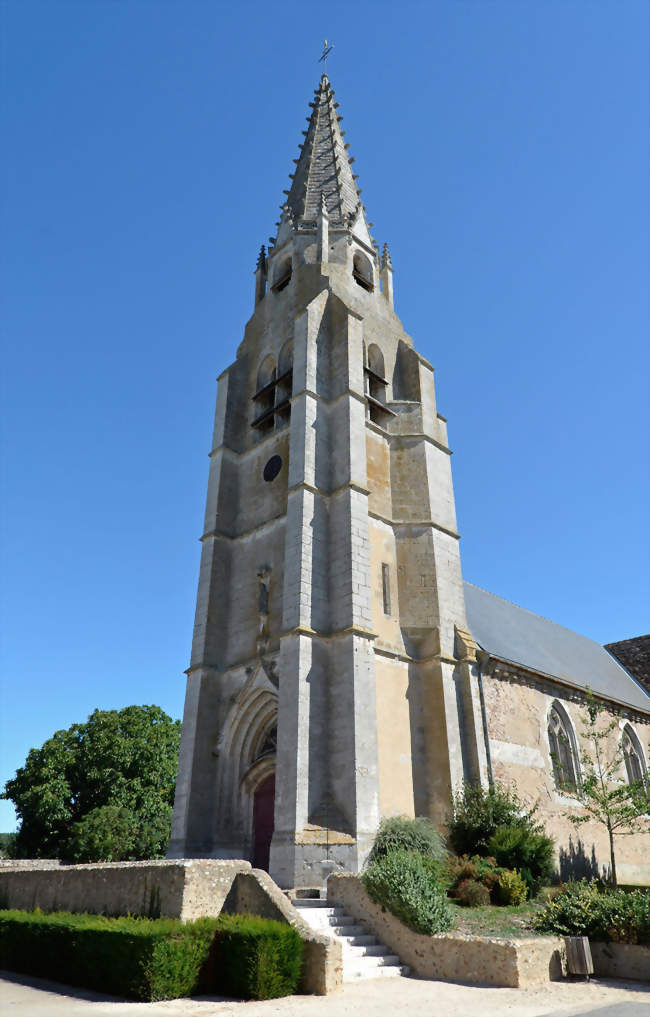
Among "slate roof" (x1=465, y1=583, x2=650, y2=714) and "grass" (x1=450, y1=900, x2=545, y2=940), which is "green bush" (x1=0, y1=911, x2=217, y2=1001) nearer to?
"grass" (x1=450, y1=900, x2=545, y2=940)

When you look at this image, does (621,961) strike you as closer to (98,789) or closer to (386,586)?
(386,586)

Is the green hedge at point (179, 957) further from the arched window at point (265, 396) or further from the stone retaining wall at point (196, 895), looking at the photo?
the arched window at point (265, 396)

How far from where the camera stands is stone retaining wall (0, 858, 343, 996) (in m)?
8.15

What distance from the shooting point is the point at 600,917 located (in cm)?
930

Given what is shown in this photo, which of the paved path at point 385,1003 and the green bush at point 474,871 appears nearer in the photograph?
the paved path at point 385,1003

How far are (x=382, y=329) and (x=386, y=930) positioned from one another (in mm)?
17491

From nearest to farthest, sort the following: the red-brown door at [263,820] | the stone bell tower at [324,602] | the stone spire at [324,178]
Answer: the stone bell tower at [324,602]
the red-brown door at [263,820]
the stone spire at [324,178]

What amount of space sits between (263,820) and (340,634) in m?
5.23

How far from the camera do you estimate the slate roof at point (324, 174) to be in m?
24.8

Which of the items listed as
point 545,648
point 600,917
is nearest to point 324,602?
point 600,917

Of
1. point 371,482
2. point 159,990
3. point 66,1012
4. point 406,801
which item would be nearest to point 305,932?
point 159,990

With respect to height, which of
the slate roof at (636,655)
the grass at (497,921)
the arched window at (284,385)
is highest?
the arched window at (284,385)

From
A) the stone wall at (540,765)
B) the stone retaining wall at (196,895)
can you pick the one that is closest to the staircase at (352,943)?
the stone retaining wall at (196,895)

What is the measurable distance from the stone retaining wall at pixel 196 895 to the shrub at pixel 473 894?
12.9ft
